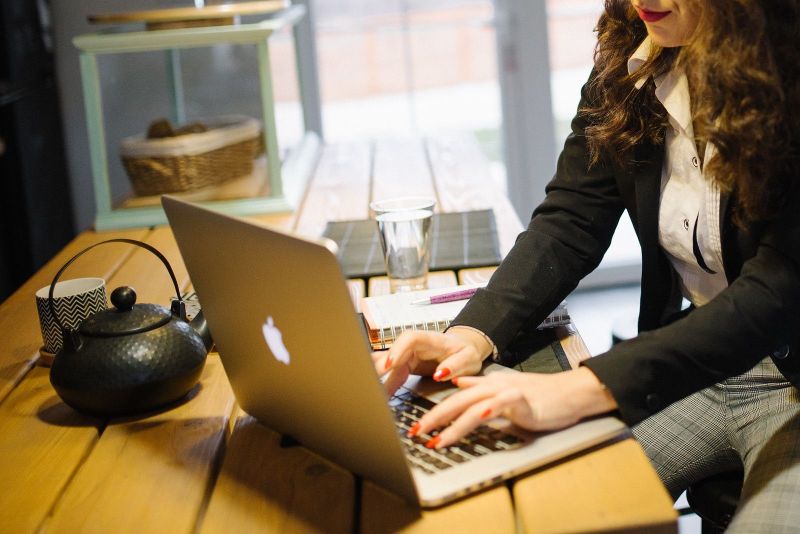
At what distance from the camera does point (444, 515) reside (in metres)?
0.87

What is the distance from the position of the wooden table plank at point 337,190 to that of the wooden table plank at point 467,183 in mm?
170

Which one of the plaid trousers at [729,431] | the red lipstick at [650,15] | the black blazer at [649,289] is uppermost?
the red lipstick at [650,15]

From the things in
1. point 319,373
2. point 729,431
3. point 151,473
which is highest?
point 319,373

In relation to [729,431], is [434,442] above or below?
above

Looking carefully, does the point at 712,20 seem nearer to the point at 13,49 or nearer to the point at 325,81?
the point at 13,49

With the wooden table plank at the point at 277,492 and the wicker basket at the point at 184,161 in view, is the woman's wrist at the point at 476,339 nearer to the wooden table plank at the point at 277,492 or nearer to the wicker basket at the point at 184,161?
the wooden table plank at the point at 277,492

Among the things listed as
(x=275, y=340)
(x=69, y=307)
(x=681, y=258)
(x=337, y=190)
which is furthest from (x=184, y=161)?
(x=275, y=340)

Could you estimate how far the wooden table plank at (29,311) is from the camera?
4.37ft

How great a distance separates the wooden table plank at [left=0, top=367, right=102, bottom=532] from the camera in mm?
958

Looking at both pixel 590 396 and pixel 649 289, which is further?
pixel 649 289

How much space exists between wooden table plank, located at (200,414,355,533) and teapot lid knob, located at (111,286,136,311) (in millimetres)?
203

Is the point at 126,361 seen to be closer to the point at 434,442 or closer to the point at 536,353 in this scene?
the point at 434,442

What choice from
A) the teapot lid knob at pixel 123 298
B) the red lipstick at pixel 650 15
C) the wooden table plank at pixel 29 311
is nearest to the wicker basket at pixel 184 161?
the wooden table plank at pixel 29 311

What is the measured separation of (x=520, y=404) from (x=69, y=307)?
62cm
